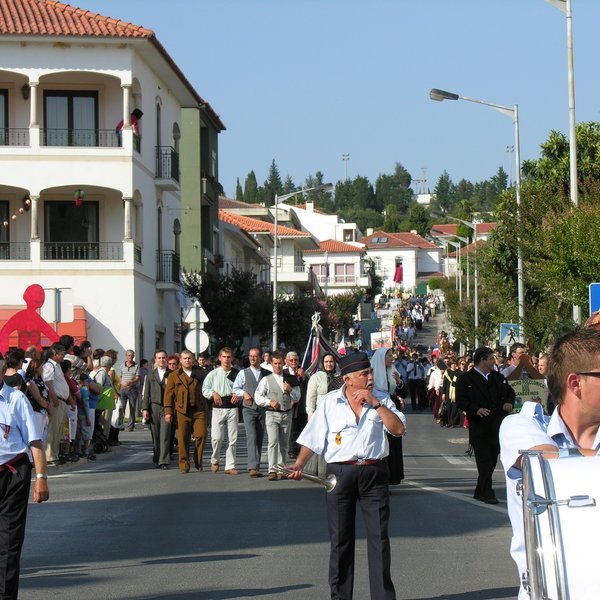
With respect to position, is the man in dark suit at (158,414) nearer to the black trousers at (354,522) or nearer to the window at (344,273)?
the black trousers at (354,522)

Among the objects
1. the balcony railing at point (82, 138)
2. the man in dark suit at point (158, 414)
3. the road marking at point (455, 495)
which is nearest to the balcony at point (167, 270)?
the balcony railing at point (82, 138)

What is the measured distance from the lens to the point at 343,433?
9.14m

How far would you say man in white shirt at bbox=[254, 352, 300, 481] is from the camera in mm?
19531

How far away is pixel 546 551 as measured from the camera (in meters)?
4.06

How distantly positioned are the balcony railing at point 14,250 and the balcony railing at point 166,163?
6432 millimetres

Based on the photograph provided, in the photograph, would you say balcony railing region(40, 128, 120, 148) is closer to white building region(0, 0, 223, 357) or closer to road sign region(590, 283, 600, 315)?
white building region(0, 0, 223, 357)

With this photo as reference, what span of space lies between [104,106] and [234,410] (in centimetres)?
2529

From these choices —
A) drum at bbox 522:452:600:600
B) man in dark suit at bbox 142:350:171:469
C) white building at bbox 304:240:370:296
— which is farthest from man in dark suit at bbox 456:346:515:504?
white building at bbox 304:240:370:296

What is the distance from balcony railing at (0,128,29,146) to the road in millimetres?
25052

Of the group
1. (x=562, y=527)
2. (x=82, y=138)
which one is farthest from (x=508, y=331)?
(x=562, y=527)

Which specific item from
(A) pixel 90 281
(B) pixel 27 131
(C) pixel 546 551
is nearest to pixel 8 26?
(B) pixel 27 131

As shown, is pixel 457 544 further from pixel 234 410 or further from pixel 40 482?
pixel 234 410

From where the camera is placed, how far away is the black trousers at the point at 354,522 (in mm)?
8695

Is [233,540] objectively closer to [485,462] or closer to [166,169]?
[485,462]
